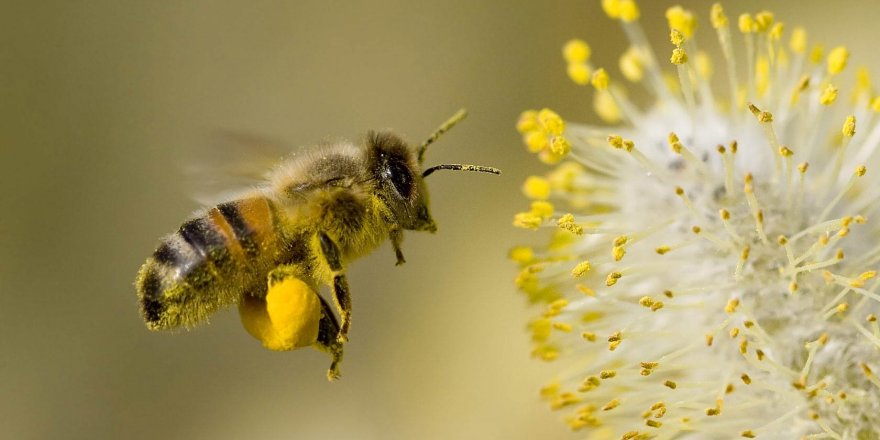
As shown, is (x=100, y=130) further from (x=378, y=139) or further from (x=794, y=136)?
(x=794, y=136)

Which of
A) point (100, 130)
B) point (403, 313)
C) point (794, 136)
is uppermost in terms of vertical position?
point (100, 130)

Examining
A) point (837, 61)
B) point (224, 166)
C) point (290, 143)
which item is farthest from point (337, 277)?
point (290, 143)

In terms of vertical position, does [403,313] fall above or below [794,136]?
above

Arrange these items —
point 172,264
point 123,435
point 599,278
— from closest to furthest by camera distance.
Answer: point 172,264
point 599,278
point 123,435

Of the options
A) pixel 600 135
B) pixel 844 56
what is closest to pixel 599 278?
pixel 600 135

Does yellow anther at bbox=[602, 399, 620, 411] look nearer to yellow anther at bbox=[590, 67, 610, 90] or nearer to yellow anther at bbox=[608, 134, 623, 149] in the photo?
yellow anther at bbox=[608, 134, 623, 149]

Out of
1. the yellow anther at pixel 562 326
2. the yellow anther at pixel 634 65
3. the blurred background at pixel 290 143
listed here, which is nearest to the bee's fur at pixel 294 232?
the yellow anther at pixel 562 326

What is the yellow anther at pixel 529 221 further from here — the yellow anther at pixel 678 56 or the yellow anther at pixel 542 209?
the yellow anther at pixel 678 56
